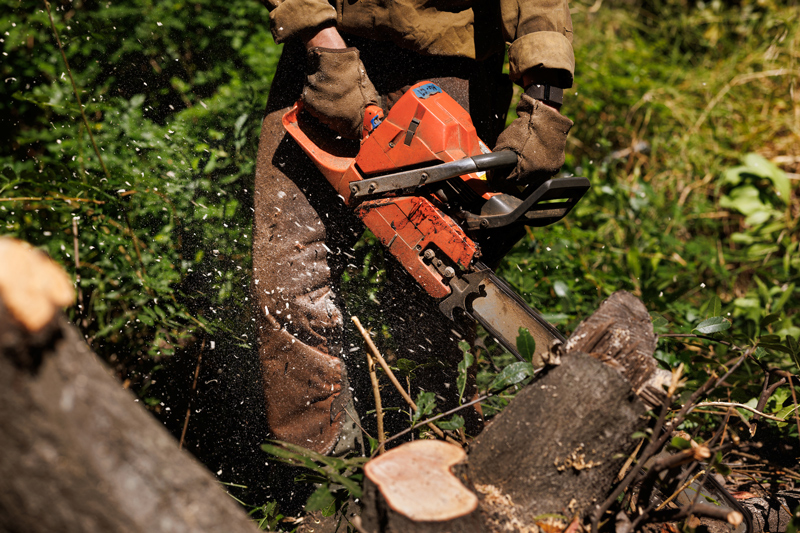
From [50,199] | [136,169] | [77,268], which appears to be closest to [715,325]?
[77,268]

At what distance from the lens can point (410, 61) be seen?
6.37 ft

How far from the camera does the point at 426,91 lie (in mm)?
1703

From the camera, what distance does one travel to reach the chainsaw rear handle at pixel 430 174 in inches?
60.2

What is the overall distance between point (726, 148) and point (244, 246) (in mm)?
4084

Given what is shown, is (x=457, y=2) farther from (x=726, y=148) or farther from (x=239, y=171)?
(x=726, y=148)

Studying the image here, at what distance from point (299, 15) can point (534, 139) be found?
0.97 metres

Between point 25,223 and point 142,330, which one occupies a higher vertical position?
point 25,223

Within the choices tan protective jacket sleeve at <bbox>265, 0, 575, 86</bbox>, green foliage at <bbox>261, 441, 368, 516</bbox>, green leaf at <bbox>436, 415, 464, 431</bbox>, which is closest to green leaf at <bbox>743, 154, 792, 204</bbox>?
tan protective jacket sleeve at <bbox>265, 0, 575, 86</bbox>

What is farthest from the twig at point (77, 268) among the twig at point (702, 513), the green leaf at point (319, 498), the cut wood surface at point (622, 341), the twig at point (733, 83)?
the twig at point (733, 83)

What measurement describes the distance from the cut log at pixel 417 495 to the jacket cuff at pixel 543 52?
1.35 m

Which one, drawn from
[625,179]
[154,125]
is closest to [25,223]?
[154,125]

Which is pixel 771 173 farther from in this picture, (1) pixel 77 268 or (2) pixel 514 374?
(1) pixel 77 268

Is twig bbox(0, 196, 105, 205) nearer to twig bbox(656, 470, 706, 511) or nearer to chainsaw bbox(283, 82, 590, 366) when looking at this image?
chainsaw bbox(283, 82, 590, 366)

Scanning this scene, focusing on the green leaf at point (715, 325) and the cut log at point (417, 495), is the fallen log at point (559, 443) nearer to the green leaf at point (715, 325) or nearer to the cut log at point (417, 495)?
the cut log at point (417, 495)
